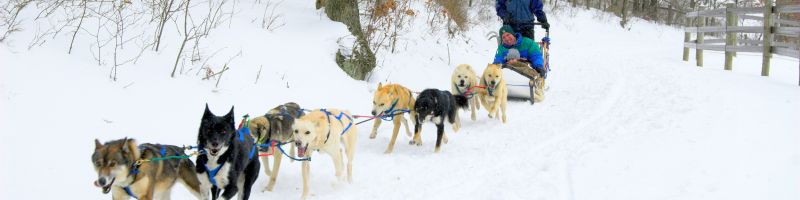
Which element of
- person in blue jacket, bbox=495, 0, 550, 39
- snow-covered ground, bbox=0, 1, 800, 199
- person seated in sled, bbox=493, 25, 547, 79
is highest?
person in blue jacket, bbox=495, 0, 550, 39

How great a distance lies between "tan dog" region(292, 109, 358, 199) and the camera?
14.3ft

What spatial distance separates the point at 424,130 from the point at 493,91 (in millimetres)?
1079

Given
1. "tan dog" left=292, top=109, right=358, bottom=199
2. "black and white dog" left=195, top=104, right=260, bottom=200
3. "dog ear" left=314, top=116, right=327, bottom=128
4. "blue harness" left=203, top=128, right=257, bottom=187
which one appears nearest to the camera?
"black and white dog" left=195, top=104, right=260, bottom=200

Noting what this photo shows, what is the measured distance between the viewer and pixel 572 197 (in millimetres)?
4312

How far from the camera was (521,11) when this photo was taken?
9.12 m

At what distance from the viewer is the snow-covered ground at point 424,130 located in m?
4.06

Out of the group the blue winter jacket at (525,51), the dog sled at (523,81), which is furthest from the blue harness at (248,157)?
the blue winter jacket at (525,51)

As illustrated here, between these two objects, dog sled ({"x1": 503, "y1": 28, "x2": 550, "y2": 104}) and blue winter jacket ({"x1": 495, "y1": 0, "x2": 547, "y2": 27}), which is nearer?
dog sled ({"x1": 503, "y1": 28, "x2": 550, "y2": 104})

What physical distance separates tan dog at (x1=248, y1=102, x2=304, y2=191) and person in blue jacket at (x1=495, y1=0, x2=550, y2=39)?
4.99 m

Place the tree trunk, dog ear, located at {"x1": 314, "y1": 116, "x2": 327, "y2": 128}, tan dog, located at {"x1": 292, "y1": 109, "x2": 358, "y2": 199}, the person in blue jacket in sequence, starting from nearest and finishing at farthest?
tan dog, located at {"x1": 292, "y1": 109, "x2": 358, "y2": 199} → dog ear, located at {"x1": 314, "y1": 116, "x2": 327, "y2": 128} → the tree trunk → the person in blue jacket

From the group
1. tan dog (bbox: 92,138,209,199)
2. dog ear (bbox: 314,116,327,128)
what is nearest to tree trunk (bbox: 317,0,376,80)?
dog ear (bbox: 314,116,327,128)

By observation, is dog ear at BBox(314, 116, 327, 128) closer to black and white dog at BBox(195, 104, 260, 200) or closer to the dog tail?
black and white dog at BBox(195, 104, 260, 200)

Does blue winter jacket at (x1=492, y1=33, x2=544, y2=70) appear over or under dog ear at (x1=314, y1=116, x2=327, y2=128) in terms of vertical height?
over

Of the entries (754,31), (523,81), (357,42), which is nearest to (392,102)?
(357,42)
